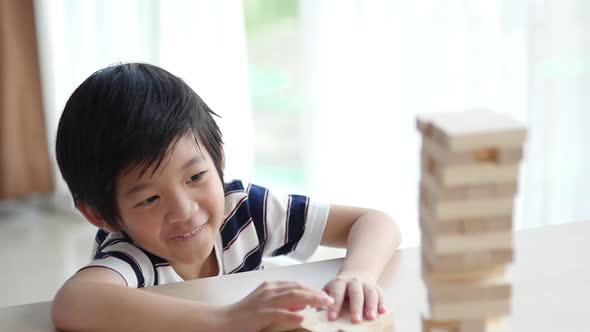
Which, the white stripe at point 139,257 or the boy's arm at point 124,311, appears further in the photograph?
the white stripe at point 139,257

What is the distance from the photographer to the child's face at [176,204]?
93 centimetres

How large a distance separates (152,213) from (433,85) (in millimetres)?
1483

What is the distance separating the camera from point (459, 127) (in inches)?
20.7

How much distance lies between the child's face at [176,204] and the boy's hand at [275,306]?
0.67ft

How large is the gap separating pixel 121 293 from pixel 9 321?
5.0 inches

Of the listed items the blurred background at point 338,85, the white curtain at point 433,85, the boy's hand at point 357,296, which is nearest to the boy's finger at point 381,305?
the boy's hand at point 357,296

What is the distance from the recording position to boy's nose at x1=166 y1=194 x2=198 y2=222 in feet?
A: 3.06

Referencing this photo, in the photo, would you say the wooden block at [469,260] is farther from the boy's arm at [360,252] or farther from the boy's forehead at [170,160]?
the boy's forehead at [170,160]

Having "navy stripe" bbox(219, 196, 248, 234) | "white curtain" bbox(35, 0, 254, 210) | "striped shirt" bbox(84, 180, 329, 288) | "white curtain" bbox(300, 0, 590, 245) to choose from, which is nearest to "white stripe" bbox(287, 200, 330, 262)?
"striped shirt" bbox(84, 180, 329, 288)

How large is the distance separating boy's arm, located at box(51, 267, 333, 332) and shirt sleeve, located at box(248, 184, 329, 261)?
339mm

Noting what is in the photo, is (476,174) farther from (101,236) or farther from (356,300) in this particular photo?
(101,236)

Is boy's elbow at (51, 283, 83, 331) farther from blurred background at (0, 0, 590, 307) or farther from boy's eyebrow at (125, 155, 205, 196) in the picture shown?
blurred background at (0, 0, 590, 307)

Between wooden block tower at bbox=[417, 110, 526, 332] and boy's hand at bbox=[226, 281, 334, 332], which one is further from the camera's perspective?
boy's hand at bbox=[226, 281, 334, 332]

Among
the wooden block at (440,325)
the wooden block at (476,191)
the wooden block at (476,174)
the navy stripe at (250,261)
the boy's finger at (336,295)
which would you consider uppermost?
the wooden block at (476,174)
